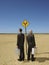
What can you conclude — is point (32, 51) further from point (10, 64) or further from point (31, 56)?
point (10, 64)

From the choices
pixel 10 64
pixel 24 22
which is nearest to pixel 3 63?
pixel 10 64

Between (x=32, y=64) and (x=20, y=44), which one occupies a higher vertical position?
(x=20, y=44)

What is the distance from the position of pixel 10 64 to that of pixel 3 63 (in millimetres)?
541

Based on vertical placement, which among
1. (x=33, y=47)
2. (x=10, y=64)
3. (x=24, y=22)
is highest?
(x=24, y=22)

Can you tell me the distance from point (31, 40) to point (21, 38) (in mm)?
601

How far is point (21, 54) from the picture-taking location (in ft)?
39.5

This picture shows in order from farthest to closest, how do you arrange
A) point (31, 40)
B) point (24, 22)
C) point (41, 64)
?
point (24, 22) < point (31, 40) < point (41, 64)

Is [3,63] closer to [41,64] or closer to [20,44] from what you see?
[20,44]

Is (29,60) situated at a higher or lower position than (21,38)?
lower

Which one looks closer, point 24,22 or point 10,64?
point 10,64

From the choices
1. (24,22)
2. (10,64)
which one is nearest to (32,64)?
(10,64)

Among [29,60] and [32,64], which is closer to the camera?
[32,64]

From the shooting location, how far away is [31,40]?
11.8 meters

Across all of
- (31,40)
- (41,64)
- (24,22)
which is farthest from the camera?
(24,22)
